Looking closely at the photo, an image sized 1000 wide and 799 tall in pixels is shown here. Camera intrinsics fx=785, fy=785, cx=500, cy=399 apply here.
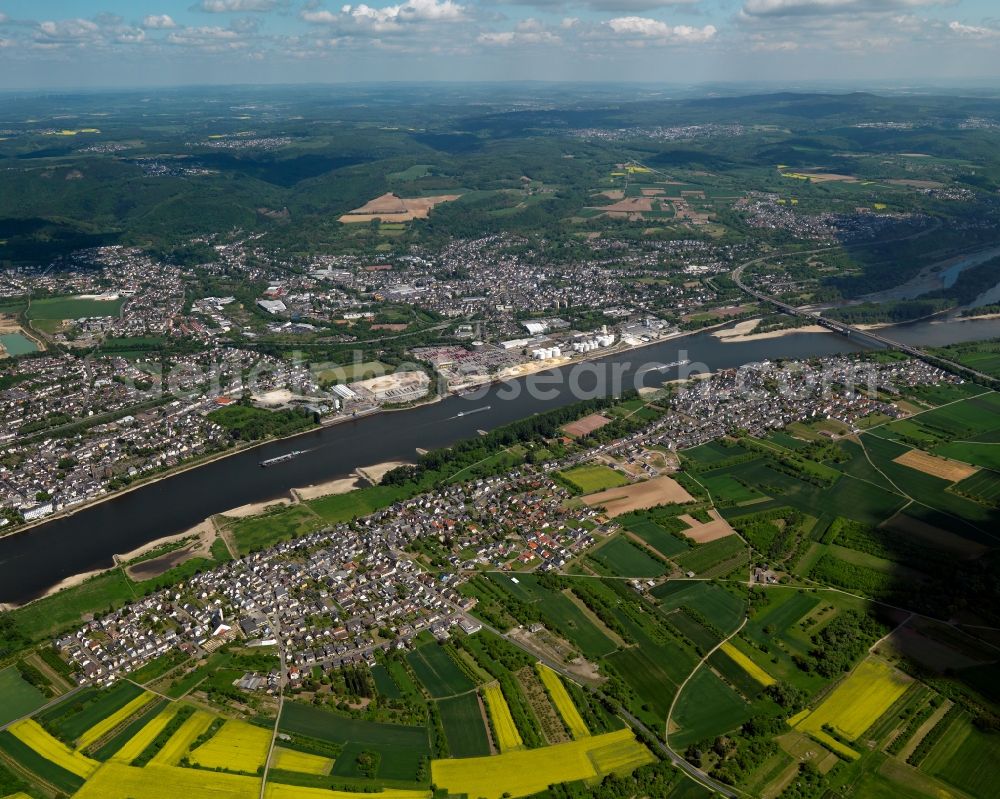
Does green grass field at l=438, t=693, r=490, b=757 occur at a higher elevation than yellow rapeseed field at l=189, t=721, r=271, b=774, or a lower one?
lower

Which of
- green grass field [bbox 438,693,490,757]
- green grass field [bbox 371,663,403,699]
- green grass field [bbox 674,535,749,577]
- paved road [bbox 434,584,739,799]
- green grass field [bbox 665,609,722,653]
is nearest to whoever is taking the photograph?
paved road [bbox 434,584,739,799]

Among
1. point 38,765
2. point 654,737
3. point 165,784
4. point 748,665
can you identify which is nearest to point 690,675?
point 748,665

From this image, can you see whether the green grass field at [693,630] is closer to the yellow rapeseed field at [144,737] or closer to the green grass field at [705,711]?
the green grass field at [705,711]

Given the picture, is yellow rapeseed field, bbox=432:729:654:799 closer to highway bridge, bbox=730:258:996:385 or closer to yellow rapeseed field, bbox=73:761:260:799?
yellow rapeseed field, bbox=73:761:260:799

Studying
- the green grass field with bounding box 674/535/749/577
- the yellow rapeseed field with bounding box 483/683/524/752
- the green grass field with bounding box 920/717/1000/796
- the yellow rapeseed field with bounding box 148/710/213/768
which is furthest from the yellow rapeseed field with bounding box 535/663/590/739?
the yellow rapeseed field with bounding box 148/710/213/768

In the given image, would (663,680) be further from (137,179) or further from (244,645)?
(137,179)
